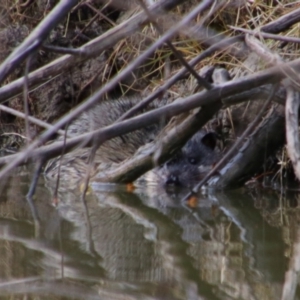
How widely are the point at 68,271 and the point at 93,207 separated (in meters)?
1.63

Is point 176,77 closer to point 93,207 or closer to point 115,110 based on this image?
point 93,207

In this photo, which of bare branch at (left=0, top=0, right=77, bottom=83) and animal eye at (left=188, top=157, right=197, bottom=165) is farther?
animal eye at (left=188, top=157, right=197, bottom=165)

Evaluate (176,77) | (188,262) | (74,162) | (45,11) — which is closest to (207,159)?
(74,162)

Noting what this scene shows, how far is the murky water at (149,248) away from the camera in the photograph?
2725 mm

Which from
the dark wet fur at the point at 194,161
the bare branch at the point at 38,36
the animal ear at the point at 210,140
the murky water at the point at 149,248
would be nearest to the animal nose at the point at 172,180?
the dark wet fur at the point at 194,161

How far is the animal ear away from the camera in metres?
6.10

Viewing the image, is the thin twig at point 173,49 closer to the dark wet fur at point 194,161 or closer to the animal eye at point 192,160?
the dark wet fur at point 194,161

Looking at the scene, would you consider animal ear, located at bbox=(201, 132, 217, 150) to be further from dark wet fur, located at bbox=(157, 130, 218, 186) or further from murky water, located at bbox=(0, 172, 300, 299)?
murky water, located at bbox=(0, 172, 300, 299)

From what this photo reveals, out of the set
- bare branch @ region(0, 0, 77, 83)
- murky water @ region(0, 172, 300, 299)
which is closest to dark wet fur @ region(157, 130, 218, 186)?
murky water @ region(0, 172, 300, 299)

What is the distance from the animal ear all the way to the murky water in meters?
1.17

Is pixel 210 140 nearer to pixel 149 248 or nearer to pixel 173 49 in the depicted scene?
pixel 149 248

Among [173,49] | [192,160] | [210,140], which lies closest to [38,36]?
[173,49]

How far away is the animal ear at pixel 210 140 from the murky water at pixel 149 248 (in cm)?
117

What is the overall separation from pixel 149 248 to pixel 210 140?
9.66ft
